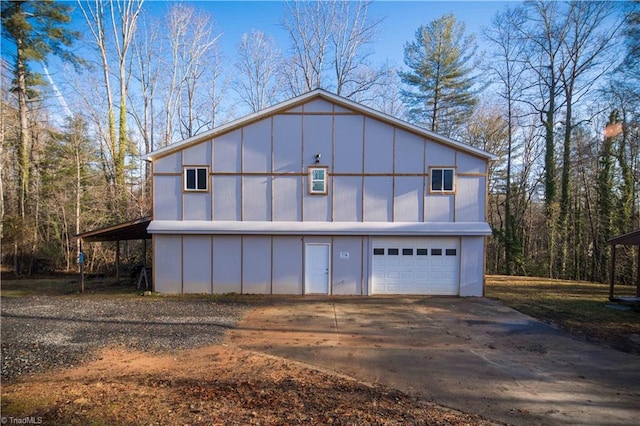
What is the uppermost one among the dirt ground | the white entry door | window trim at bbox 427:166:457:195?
window trim at bbox 427:166:457:195

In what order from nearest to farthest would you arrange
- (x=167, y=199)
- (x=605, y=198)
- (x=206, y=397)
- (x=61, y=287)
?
(x=206, y=397) → (x=167, y=199) → (x=61, y=287) → (x=605, y=198)

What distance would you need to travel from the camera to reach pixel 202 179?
468 inches

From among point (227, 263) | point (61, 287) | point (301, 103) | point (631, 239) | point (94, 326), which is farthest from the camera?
point (61, 287)

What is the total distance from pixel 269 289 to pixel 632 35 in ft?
65.1

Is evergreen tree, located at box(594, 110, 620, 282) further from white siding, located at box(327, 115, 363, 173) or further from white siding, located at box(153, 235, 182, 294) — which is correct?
white siding, located at box(153, 235, 182, 294)

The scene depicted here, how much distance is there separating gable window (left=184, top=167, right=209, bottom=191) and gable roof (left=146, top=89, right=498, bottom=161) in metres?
0.94

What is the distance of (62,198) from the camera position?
732 inches

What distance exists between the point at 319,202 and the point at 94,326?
7.57 meters

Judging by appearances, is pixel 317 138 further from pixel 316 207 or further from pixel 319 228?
pixel 319 228

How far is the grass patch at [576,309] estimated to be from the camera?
7713mm

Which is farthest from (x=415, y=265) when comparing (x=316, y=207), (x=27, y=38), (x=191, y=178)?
(x=27, y=38)

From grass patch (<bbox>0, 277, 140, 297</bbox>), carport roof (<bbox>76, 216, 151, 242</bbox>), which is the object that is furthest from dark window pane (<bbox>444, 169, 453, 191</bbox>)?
grass patch (<bbox>0, 277, 140, 297</bbox>)

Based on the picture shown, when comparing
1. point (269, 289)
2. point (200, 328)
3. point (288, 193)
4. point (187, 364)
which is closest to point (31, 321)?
point (200, 328)

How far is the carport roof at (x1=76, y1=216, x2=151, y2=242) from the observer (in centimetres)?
1171
